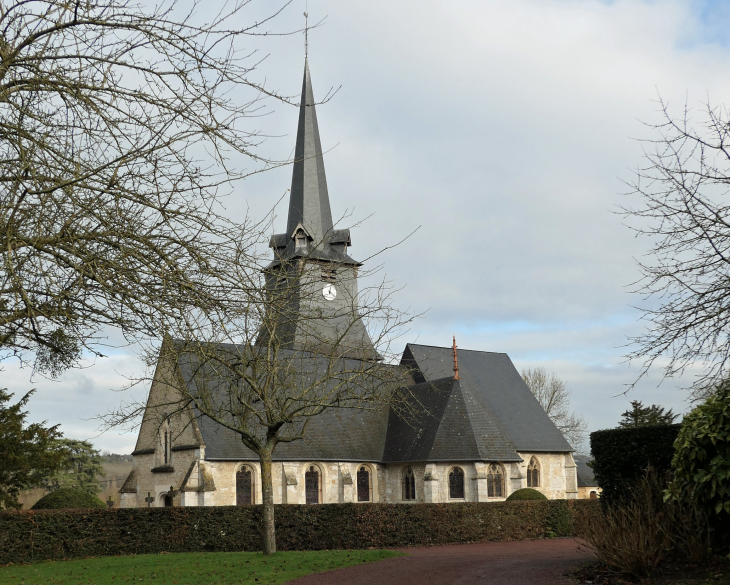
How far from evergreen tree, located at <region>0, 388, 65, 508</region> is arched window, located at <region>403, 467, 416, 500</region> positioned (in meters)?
13.9

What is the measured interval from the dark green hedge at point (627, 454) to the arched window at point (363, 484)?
18149 millimetres

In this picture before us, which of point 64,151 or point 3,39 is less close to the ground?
point 3,39

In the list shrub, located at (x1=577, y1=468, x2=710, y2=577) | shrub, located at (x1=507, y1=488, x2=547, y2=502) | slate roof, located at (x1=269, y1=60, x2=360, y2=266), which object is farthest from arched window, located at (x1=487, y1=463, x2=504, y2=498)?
shrub, located at (x1=577, y1=468, x2=710, y2=577)

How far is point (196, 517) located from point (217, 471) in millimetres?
7940

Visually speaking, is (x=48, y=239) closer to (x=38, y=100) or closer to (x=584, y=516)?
(x=38, y=100)

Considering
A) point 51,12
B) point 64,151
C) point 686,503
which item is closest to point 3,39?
point 51,12

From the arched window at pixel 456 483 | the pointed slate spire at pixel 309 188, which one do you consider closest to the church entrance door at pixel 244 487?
the arched window at pixel 456 483

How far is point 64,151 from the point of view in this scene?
6.72m

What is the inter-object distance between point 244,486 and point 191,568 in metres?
14.2

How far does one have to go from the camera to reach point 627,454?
13695 millimetres

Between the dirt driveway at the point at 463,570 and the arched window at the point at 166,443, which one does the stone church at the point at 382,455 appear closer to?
the arched window at the point at 166,443

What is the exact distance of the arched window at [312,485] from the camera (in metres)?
29.8

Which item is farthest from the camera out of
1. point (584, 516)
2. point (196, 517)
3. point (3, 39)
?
point (196, 517)

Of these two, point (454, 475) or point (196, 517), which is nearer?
point (196, 517)
